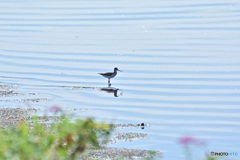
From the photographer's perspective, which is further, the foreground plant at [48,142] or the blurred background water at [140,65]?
the blurred background water at [140,65]

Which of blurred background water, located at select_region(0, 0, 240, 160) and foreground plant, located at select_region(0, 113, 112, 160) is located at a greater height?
blurred background water, located at select_region(0, 0, 240, 160)

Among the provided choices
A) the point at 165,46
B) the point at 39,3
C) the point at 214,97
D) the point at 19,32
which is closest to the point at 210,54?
the point at 165,46

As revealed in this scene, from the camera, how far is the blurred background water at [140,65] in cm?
1351

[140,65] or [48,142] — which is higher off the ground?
[140,65]

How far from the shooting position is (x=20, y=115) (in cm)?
1271

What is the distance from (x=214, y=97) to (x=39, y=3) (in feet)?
75.4

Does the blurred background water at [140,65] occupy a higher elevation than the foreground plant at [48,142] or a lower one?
higher

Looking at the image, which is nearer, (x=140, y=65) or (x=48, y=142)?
(x=48, y=142)

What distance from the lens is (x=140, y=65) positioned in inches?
754

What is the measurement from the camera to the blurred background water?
532 inches

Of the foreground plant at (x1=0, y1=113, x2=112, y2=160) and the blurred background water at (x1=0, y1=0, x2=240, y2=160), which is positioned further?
the blurred background water at (x1=0, y1=0, x2=240, y2=160)

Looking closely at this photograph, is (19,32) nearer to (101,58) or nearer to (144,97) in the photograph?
(101,58)

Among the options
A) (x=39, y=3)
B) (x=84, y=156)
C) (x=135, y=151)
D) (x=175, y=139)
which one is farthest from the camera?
(x=39, y=3)

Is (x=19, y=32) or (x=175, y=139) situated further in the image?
(x=19, y=32)
